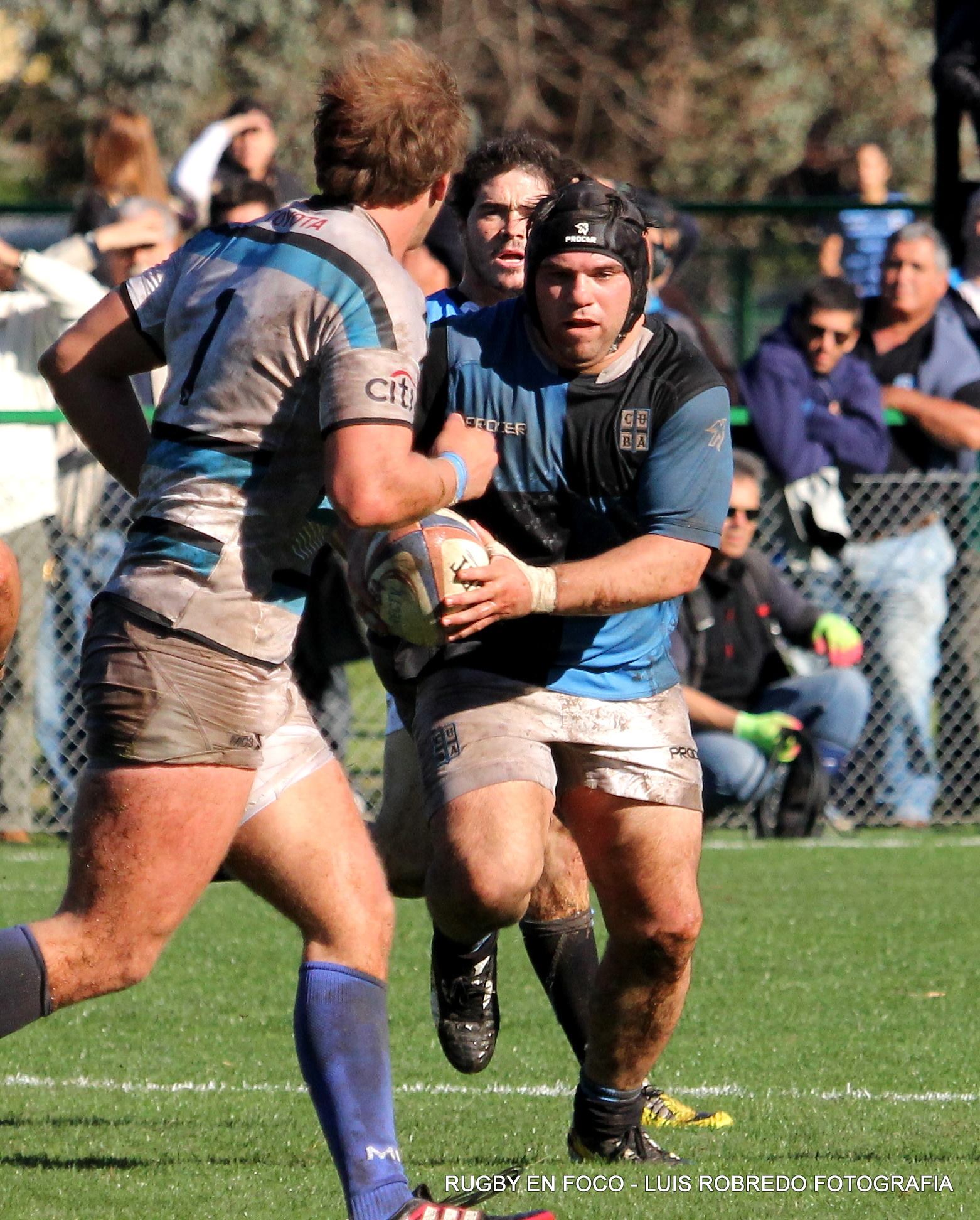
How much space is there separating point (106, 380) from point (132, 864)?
3.27 feet

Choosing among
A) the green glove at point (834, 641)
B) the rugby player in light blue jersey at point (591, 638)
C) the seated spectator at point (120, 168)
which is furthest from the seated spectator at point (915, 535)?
the rugby player in light blue jersey at point (591, 638)

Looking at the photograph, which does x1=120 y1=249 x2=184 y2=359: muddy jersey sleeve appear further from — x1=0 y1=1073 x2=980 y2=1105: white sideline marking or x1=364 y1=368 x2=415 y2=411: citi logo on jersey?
x1=0 y1=1073 x2=980 y2=1105: white sideline marking

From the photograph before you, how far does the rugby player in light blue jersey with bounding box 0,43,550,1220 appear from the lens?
3711 millimetres

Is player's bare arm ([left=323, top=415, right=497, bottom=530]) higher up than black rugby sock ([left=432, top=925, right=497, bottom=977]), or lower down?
higher up

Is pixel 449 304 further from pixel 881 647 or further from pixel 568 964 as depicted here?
pixel 881 647

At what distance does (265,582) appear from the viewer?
12.6ft

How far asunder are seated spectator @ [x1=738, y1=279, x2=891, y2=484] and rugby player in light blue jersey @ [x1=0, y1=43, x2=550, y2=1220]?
5.88m

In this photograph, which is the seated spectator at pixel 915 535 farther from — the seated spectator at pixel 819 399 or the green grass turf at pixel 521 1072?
the green grass turf at pixel 521 1072

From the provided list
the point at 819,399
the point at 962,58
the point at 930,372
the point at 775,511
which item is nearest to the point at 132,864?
the point at 775,511

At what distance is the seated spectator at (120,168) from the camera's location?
33.1ft

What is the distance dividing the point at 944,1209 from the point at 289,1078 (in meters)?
2.05

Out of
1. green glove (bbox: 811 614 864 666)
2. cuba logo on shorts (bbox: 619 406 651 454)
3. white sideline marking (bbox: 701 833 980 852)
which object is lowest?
white sideline marking (bbox: 701 833 980 852)

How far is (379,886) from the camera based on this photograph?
399cm

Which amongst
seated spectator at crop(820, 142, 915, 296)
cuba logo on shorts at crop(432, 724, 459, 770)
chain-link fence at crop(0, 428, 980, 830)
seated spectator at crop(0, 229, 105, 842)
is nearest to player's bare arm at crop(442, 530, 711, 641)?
cuba logo on shorts at crop(432, 724, 459, 770)
